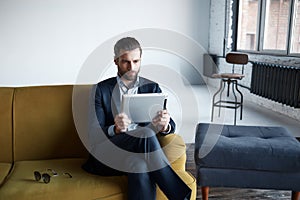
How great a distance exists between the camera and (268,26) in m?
5.09

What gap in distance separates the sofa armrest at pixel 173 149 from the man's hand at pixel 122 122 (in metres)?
0.22

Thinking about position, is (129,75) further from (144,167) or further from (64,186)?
(64,186)

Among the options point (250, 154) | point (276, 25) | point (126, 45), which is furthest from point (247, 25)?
point (126, 45)

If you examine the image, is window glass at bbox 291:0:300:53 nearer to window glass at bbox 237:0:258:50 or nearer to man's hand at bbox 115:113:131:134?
window glass at bbox 237:0:258:50

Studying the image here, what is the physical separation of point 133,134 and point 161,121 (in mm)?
153

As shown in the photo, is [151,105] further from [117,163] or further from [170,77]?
[170,77]

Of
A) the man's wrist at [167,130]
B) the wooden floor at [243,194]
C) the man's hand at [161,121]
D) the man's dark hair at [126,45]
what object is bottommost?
the wooden floor at [243,194]

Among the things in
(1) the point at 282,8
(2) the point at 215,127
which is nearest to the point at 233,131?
(2) the point at 215,127

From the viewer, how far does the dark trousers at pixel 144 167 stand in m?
1.45

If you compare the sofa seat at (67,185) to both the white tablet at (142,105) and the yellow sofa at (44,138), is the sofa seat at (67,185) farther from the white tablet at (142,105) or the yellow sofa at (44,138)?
the white tablet at (142,105)

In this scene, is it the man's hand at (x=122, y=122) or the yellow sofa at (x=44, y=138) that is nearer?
the man's hand at (x=122, y=122)

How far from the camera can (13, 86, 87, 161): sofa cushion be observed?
1787mm

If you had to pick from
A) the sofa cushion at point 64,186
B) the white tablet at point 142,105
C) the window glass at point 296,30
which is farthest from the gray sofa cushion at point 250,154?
the window glass at point 296,30

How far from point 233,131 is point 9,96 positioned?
144cm
